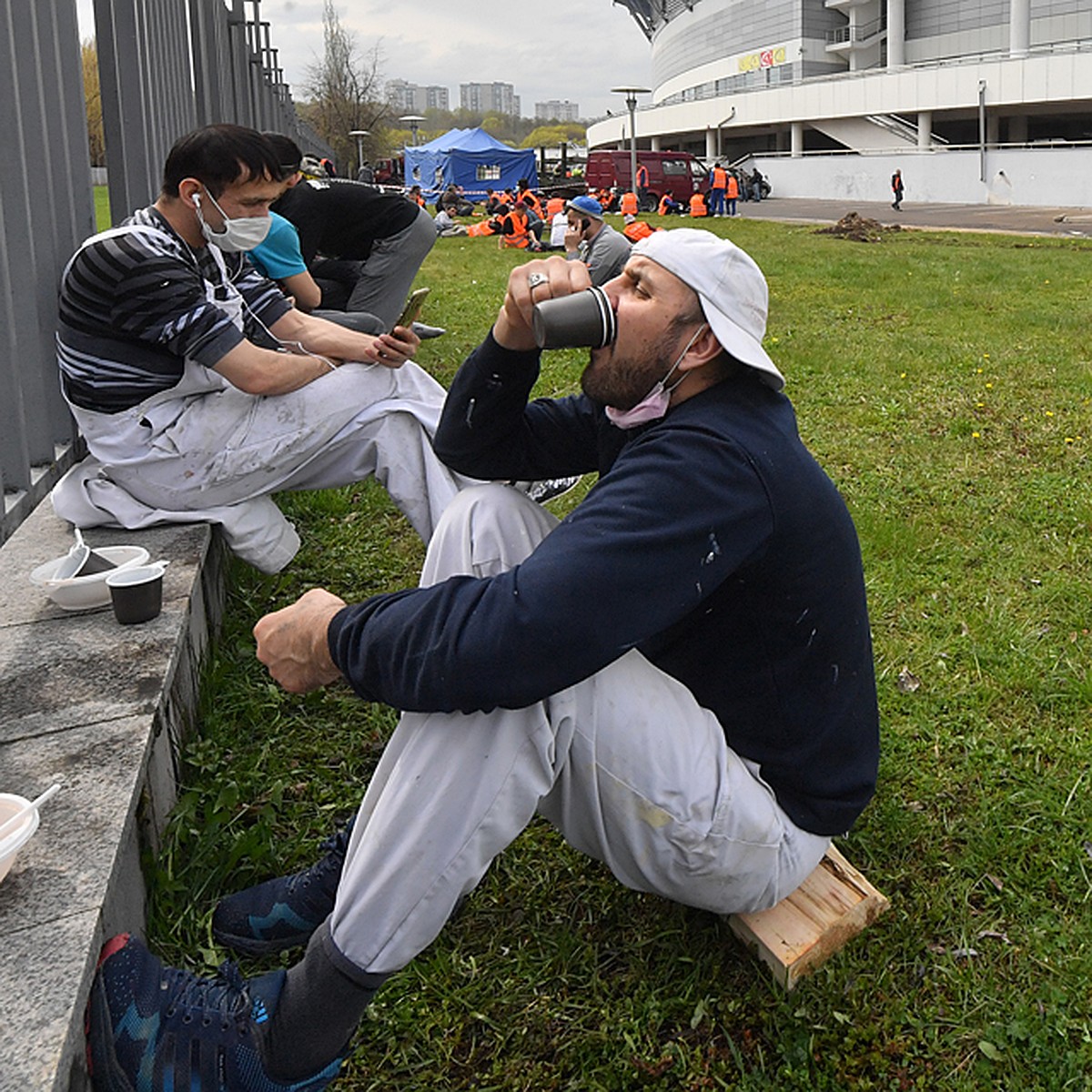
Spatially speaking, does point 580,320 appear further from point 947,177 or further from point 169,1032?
point 947,177

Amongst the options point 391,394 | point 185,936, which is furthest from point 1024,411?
point 185,936

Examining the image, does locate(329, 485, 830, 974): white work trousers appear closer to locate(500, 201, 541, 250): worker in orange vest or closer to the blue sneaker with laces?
the blue sneaker with laces

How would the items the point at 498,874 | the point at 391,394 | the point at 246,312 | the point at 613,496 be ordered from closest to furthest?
the point at 613,496
the point at 498,874
the point at 391,394
the point at 246,312

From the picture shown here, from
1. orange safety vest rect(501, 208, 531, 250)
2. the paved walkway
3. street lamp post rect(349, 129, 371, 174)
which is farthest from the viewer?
street lamp post rect(349, 129, 371, 174)

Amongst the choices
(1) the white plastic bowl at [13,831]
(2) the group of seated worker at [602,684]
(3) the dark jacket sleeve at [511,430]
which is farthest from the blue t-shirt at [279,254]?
(1) the white plastic bowl at [13,831]

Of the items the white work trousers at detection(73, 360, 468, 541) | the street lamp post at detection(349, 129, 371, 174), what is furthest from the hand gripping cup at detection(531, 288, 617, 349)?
the street lamp post at detection(349, 129, 371, 174)

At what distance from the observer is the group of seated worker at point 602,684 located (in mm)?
1863

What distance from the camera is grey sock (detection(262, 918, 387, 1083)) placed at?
1949mm

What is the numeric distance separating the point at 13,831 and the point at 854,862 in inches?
73.0

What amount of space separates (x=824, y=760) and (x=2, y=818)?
4.90 ft

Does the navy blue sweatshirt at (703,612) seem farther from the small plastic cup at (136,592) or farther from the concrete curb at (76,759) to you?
the small plastic cup at (136,592)

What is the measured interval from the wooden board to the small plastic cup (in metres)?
1.64

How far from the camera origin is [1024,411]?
22.3 feet

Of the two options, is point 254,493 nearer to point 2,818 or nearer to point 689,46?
point 2,818
